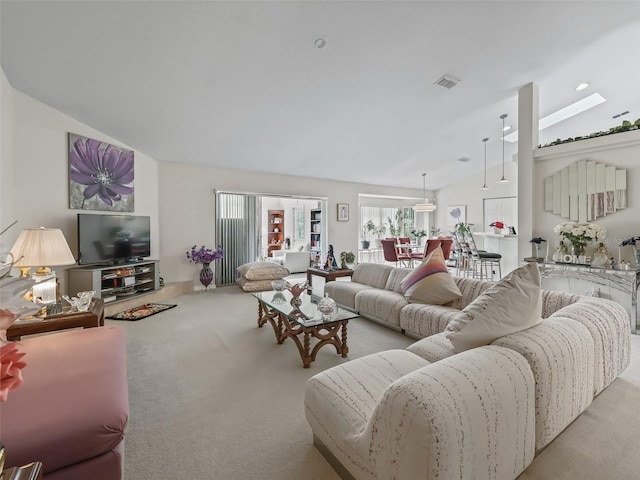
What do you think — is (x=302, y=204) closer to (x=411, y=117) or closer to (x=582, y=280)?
(x=411, y=117)

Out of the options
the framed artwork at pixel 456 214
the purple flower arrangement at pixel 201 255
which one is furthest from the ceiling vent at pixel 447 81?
the framed artwork at pixel 456 214

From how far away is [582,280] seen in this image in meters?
4.02

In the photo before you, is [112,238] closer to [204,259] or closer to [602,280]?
[204,259]

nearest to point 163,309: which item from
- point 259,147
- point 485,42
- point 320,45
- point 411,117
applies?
point 259,147

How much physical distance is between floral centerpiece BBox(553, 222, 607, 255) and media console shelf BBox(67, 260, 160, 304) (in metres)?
5.91

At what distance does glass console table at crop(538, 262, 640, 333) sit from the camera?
3344mm

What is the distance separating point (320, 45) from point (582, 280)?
174 inches

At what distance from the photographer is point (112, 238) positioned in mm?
4168

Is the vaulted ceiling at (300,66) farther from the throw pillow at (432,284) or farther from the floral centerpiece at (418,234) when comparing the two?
the floral centerpiece at (418,234)

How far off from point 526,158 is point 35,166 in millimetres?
6272

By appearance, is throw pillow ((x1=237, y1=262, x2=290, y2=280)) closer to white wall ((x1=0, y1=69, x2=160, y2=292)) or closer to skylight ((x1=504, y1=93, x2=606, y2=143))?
white wall ((x1=0, y1=69, x2=160, y2=292))

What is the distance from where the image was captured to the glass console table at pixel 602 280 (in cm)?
334

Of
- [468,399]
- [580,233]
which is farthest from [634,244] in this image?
[468,399]

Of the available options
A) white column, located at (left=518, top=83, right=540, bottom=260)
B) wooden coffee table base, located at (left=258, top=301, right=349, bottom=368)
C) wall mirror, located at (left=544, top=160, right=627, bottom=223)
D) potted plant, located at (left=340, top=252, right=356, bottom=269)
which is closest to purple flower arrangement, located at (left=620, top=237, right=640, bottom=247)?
wall mirror, located at (left=544, top=160, right=627, bottom=223)
